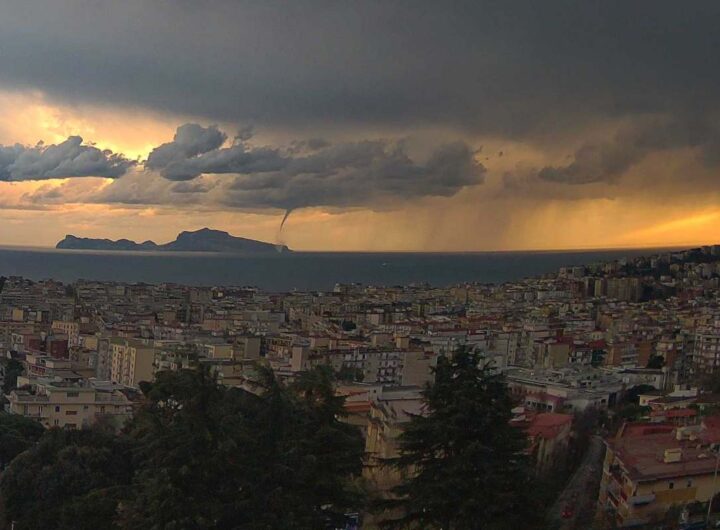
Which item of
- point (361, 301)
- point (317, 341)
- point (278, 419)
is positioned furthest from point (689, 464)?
point (361, 301)

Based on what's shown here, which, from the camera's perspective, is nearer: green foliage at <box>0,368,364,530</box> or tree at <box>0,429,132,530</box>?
green foliage at <box>0,368,364,530</box>

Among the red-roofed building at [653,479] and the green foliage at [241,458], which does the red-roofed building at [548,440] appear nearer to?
the red-roofed building at [653,479]

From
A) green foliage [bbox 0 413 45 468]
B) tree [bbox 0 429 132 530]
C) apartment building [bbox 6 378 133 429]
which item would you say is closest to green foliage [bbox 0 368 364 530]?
tree [bbox 0 429 132 530]

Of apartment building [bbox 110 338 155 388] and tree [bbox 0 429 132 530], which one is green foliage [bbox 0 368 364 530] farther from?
apartment building [bbox 110 338 155 388]

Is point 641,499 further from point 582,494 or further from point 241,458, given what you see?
point 241,458

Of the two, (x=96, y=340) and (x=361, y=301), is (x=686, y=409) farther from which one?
(x=361, y=301)

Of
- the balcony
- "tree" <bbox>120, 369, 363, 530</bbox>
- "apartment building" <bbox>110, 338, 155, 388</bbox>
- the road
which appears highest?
"tree" <bbox>120, 369, 363, 530</bbox>

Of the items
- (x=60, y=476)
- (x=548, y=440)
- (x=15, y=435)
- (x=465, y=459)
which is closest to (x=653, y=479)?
(x=548, y=440)
